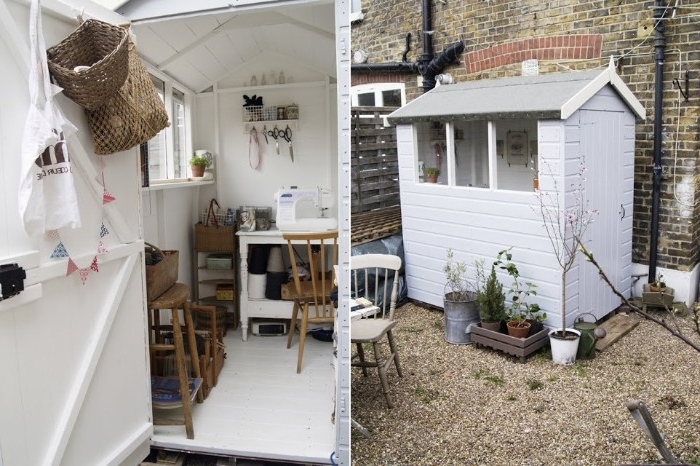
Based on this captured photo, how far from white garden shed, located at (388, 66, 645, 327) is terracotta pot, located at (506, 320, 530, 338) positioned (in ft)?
0.91

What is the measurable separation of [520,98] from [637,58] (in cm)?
167

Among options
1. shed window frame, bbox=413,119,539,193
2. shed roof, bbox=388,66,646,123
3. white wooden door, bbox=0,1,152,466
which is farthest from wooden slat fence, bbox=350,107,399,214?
white wooden door, bbox=0,1,152,466

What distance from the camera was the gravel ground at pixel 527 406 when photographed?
3736 millimetres

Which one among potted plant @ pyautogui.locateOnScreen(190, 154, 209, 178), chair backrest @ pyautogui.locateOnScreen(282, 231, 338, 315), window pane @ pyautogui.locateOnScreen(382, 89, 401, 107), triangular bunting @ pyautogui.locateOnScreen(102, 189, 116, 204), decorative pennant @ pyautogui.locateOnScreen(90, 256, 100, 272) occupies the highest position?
window pane @ pyautogui.locateOnScreen(382, 89, 401, 107)

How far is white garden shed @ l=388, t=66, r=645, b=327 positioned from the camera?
534 centimetres

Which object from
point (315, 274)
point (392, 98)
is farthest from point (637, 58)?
point (315, 274)

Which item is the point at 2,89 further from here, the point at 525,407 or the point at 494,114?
the point at 494,114

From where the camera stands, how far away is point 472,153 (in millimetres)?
6582

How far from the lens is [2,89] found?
2494mm

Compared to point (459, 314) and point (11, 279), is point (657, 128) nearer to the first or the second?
point (459, 314)

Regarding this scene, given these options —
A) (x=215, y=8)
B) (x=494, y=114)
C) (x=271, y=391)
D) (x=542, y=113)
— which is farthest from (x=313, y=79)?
(x=271, y=391)

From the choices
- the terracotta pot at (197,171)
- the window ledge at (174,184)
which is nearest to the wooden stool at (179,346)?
the window ledge at (174,184)

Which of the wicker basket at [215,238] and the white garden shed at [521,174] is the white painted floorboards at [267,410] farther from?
the white garden shed at [521,174]

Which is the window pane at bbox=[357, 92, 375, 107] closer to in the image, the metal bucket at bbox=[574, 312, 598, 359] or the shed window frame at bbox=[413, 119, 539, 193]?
the shed window frame at bbox=[413, 119, 539, 193]
